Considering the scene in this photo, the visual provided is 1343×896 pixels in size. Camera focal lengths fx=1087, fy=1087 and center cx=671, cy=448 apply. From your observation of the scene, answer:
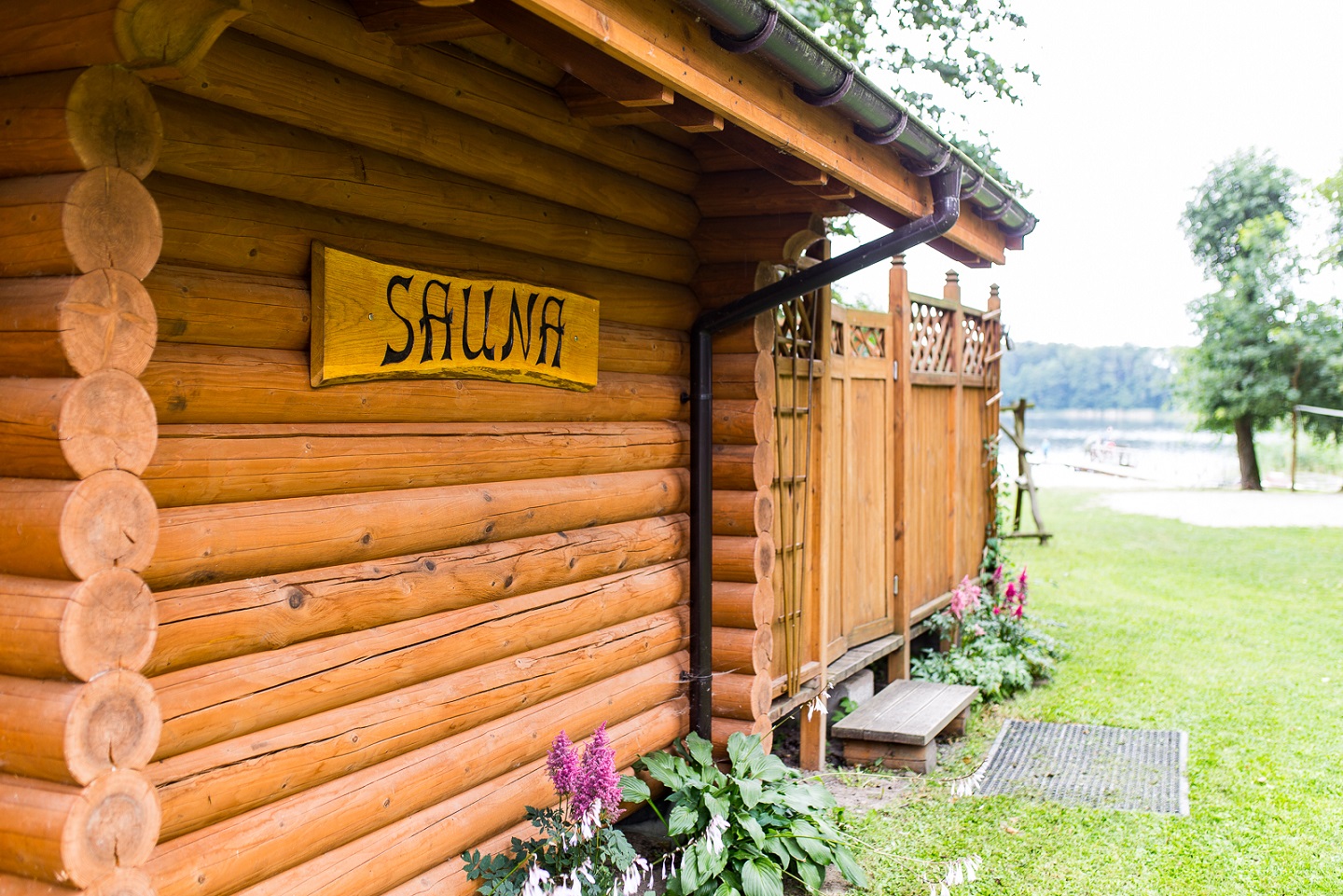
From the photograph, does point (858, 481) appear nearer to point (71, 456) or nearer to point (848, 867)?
point (848, 867)

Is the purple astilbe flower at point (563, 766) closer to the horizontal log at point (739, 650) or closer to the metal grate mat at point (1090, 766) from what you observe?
the horizontal log at point (739, 650)

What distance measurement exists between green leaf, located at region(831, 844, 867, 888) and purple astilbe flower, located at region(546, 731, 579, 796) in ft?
5.15

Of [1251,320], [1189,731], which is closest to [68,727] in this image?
[1189,731]

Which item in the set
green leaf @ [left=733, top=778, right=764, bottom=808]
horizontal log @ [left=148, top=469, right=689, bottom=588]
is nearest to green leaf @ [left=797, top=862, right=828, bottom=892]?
green leaf @ [left=733, top=778, right=764, bottom=808]

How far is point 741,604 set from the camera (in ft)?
17.2

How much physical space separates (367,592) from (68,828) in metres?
1.15

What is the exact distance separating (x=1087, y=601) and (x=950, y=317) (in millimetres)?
4235

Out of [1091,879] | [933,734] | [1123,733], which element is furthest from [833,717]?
[1091,879]

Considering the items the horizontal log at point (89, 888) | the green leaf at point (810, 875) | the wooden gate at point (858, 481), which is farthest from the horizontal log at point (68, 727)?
the wooden gate at point (858, 481)

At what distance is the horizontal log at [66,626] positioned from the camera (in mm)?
2086

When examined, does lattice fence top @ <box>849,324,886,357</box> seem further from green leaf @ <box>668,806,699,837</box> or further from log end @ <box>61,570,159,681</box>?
log end @ <box>61,570,159,681</box>

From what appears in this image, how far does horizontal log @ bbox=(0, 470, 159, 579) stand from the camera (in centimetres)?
208

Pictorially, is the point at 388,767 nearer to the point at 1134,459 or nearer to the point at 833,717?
the point at 833,717

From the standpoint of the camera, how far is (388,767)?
3.24 meters
